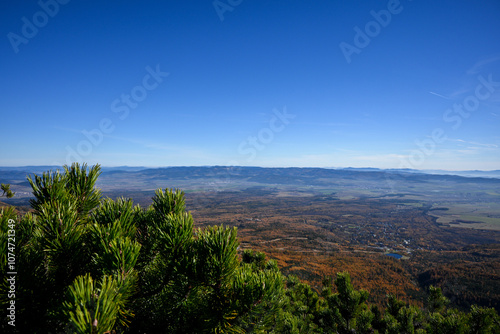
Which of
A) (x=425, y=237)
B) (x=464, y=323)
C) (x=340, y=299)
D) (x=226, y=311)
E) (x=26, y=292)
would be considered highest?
(x=26, y=292)

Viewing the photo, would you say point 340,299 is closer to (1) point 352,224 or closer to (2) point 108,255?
(2) point 108,255

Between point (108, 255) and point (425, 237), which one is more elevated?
point (108, 255)

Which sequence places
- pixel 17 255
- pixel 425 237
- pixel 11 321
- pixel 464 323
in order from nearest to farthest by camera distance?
pixel 11 321, pixel 17 255, pixel 464 323, pixel 425 237

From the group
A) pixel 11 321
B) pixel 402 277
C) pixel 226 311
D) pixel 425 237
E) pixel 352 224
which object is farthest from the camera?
pixel 352 224

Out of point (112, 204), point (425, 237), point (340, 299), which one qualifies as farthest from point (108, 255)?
point (425, 237)

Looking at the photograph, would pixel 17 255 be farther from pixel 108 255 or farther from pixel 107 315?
pixel 107 315

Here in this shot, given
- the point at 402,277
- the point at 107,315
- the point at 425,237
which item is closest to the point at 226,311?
the point at 107,315

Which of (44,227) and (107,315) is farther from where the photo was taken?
(44,227)
